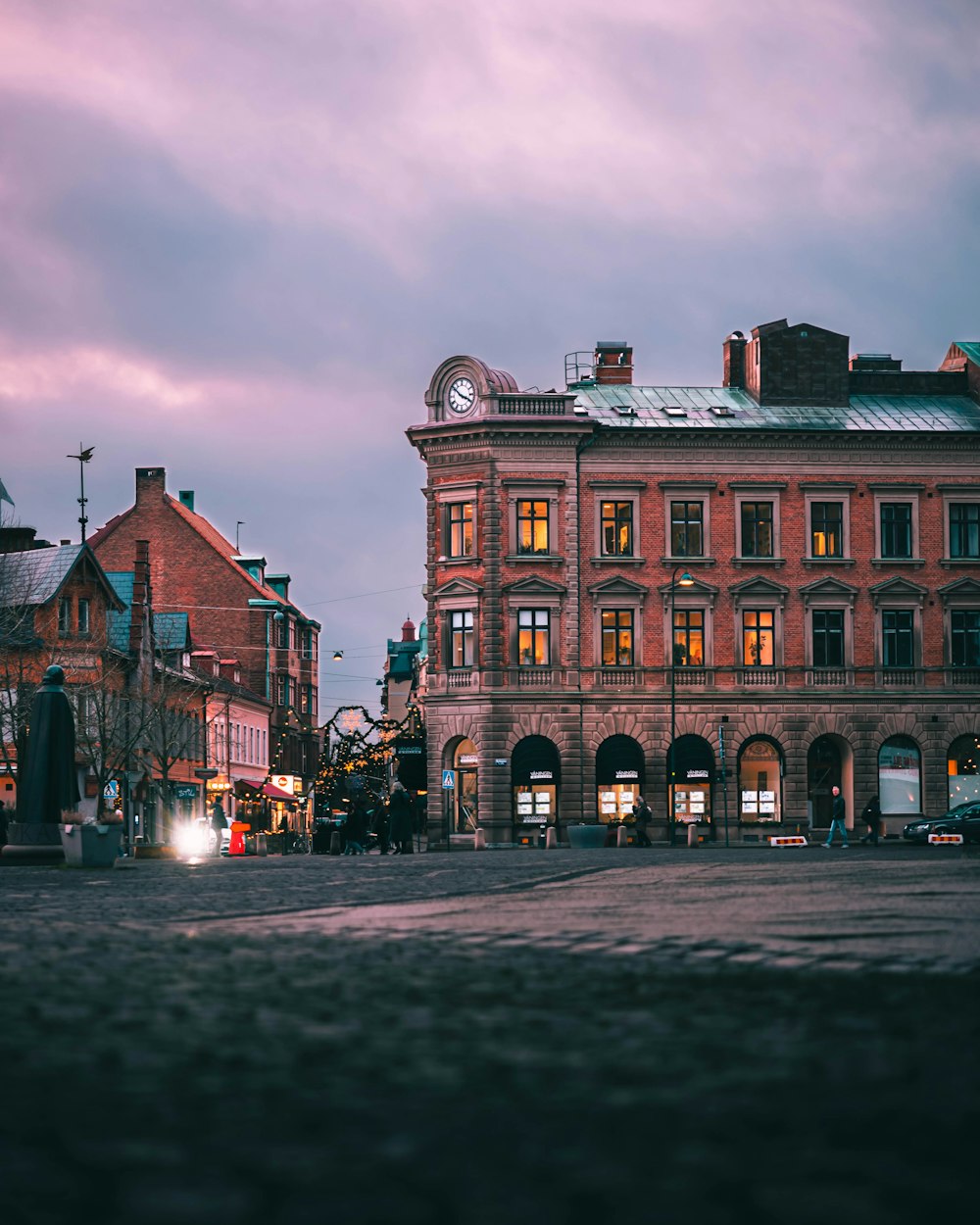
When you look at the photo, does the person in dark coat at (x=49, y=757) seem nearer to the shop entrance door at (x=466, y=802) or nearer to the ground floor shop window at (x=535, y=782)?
the ground floor shop window at (x=535, y=782)

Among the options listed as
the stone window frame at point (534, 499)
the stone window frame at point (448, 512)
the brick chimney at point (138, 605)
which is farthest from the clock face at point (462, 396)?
the brick chimney at point (138, 605)

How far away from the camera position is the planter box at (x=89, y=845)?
26922 millimetres

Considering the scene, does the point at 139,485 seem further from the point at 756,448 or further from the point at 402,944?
the point at 402,944

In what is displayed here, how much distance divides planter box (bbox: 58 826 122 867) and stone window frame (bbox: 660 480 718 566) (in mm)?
37746

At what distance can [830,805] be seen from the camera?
63156mm

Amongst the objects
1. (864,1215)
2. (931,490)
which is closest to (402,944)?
(864,1215)

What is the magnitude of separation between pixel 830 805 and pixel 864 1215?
203ft

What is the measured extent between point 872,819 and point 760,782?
17.2 ft

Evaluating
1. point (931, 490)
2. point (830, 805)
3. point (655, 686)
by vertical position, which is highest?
A: point (931, 490)

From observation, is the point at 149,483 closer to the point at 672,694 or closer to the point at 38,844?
the point at 672,694

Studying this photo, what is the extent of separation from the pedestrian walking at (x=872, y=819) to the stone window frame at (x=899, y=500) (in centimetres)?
933

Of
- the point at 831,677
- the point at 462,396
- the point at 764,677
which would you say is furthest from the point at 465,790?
the point at 462,396

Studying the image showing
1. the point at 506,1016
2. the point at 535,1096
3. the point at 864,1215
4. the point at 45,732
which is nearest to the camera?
the point at 864,1215

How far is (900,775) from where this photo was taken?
62.9 metres
